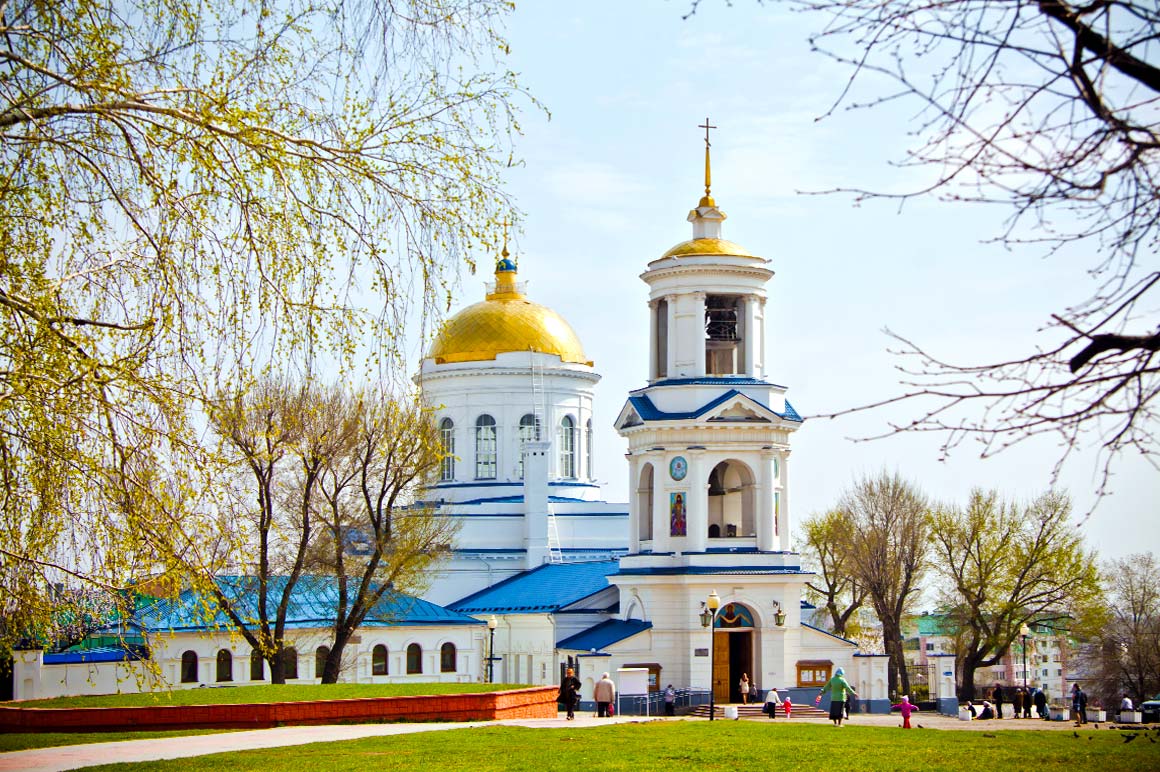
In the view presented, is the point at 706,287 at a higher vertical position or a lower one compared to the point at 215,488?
higher

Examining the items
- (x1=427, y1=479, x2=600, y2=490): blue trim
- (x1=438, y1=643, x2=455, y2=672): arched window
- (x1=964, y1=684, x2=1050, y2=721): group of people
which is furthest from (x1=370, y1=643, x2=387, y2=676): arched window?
(x1=964, y1=684, x2=1050, y2=721): group of people

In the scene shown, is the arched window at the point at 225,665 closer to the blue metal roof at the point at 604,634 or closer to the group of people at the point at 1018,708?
the blue metal roof at the point at 604,634

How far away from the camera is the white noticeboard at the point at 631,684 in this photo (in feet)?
134

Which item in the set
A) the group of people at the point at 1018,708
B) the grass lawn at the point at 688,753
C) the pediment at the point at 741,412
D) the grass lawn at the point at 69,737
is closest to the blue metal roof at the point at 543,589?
the pediment at the point at 741,412

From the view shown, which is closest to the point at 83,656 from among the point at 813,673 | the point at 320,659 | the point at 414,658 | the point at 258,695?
the point at 320,659

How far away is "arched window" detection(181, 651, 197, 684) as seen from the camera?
157 feet

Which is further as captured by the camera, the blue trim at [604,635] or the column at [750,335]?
the column at [750,335]

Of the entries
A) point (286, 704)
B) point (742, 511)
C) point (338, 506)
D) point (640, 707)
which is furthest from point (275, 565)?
point (286, 704)

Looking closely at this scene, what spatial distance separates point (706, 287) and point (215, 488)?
3387 centimetres

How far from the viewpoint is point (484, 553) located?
59031mm

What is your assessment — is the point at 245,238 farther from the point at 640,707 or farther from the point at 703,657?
the point at 703,657

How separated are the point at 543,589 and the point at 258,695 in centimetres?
2542

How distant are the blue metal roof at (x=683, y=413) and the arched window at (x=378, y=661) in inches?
461

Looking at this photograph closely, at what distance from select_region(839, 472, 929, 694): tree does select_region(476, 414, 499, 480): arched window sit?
47.7 ft
